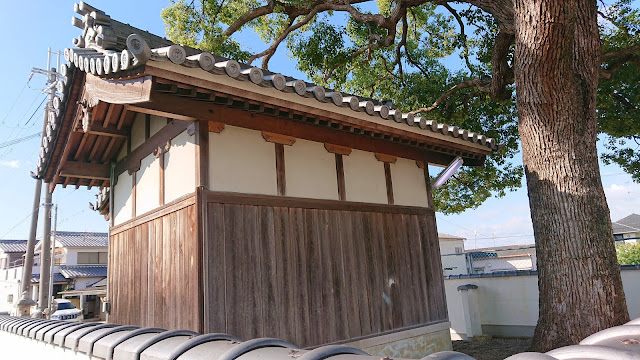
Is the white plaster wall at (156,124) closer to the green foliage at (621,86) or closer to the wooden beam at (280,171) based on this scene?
the wooden beam at (280,171)

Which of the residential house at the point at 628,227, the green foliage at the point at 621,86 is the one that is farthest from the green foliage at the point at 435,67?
the residential house at the point at 628,227

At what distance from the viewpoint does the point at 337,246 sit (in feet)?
19.7

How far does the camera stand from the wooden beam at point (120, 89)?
394 centimetres

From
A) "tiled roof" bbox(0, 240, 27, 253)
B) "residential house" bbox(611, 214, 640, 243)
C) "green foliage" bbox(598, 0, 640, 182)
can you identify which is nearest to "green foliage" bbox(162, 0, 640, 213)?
"green foliage" bbox(598, 0, 640, 182)

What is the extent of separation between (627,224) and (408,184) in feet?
118

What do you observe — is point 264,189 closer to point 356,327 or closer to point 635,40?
point 356,327

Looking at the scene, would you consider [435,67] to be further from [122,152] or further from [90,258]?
[90,258]

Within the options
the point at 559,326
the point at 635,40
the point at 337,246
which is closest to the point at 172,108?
the point at 337,246

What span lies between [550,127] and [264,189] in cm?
426

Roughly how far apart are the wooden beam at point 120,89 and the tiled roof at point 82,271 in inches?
1210

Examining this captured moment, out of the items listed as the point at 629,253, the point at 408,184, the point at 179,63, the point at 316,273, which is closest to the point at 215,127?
the point at 179,63

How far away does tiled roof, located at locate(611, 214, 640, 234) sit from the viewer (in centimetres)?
3108

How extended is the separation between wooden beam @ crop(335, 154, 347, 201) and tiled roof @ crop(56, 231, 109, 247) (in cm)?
3351

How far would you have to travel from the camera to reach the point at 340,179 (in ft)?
20.9
